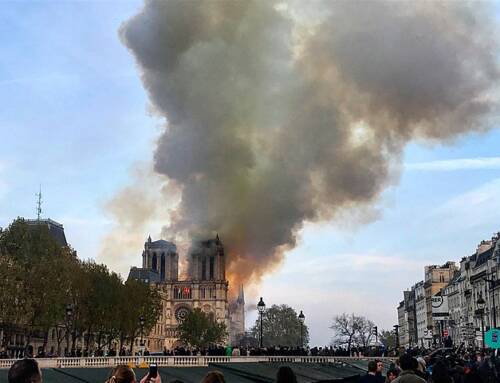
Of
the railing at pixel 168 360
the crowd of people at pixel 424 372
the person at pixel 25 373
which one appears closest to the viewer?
the person at pixel 25 373

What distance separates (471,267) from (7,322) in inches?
3136

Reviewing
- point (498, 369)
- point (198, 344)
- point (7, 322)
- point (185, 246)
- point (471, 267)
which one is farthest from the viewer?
point (185, 246)

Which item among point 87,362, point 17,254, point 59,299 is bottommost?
point 87,362

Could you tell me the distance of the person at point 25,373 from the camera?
7.16m

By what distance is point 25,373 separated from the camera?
7168mm

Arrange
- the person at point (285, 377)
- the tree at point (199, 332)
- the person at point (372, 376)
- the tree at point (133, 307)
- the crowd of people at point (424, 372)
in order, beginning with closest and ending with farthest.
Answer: the person at point (285, 377)
the crowd of people at point (424, 372)
the person at point (372, 376)
the tree at point (133, 307)
the tree at point (199, 332)

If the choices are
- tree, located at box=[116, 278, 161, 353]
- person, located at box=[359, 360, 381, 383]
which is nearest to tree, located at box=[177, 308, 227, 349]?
tree, located at box=[116, 278, 161, 353]

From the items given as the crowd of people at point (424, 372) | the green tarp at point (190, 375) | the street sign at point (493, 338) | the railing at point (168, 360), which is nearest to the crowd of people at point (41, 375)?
the crowd of people at point (424, 372)

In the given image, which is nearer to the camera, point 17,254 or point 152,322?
point 17,254

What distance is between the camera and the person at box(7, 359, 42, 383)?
716cm

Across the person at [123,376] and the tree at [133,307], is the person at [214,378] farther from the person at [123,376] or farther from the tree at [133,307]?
the tree at [133,307]

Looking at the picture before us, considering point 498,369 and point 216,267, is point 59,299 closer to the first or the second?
point 498,369

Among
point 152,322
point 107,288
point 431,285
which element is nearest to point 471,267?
point 431,285

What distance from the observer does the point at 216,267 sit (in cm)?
19225
